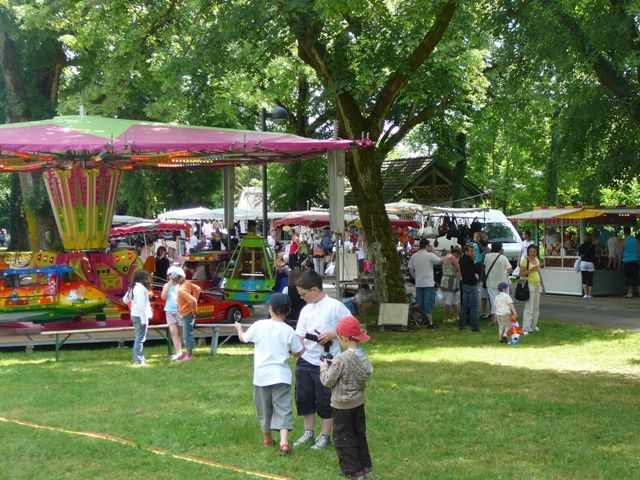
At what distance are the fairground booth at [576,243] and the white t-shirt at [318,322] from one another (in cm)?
1761

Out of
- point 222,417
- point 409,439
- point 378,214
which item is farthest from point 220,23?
point 409,439

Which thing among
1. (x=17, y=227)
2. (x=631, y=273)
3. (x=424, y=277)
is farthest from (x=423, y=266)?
(x=17, y=227)

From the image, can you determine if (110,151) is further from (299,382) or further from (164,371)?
A: (299,382)

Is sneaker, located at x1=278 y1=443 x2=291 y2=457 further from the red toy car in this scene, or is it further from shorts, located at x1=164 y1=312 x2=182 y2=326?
the red toy car

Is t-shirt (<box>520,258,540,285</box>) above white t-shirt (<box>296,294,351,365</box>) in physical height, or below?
above

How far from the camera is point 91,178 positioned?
Answer: 715 inches

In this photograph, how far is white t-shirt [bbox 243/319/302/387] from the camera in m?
7.89

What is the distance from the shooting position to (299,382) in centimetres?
809

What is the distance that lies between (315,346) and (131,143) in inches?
341

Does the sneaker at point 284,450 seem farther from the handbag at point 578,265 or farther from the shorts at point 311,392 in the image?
the handbag at point 578,265

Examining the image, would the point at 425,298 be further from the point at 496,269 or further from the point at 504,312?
the point at 504,312

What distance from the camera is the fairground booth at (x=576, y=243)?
24.7 metres

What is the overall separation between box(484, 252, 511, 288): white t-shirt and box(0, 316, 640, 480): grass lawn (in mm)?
3319

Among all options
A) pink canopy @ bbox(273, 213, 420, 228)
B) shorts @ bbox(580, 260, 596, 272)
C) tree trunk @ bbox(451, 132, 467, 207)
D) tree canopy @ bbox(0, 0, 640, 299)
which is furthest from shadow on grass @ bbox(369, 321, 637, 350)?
tree trunk @ bbox(451, 132, 467, 207)
